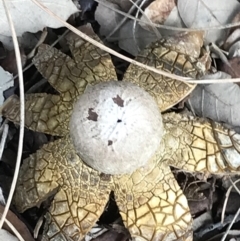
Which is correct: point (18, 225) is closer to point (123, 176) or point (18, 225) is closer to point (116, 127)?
point (123, 176)

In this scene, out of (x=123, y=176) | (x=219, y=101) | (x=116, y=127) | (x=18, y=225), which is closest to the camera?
(x=116, y=127)

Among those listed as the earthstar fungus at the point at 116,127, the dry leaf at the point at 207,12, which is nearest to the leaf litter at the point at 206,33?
the dry leaf at the point at 207,12

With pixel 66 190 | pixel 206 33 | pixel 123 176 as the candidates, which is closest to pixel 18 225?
pixel 66 190

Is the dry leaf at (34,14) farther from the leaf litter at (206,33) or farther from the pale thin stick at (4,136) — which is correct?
the pale thin stick at (4,136)

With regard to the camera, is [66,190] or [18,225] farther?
[18,225]

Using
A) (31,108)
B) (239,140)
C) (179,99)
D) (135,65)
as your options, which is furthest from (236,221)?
(31,108)

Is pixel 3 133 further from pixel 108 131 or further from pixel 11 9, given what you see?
pixel 108 131

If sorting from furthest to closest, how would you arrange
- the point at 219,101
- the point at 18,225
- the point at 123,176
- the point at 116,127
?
the point at 219,101
the point at 18,225
the point at 123,176
the point at 116,127
